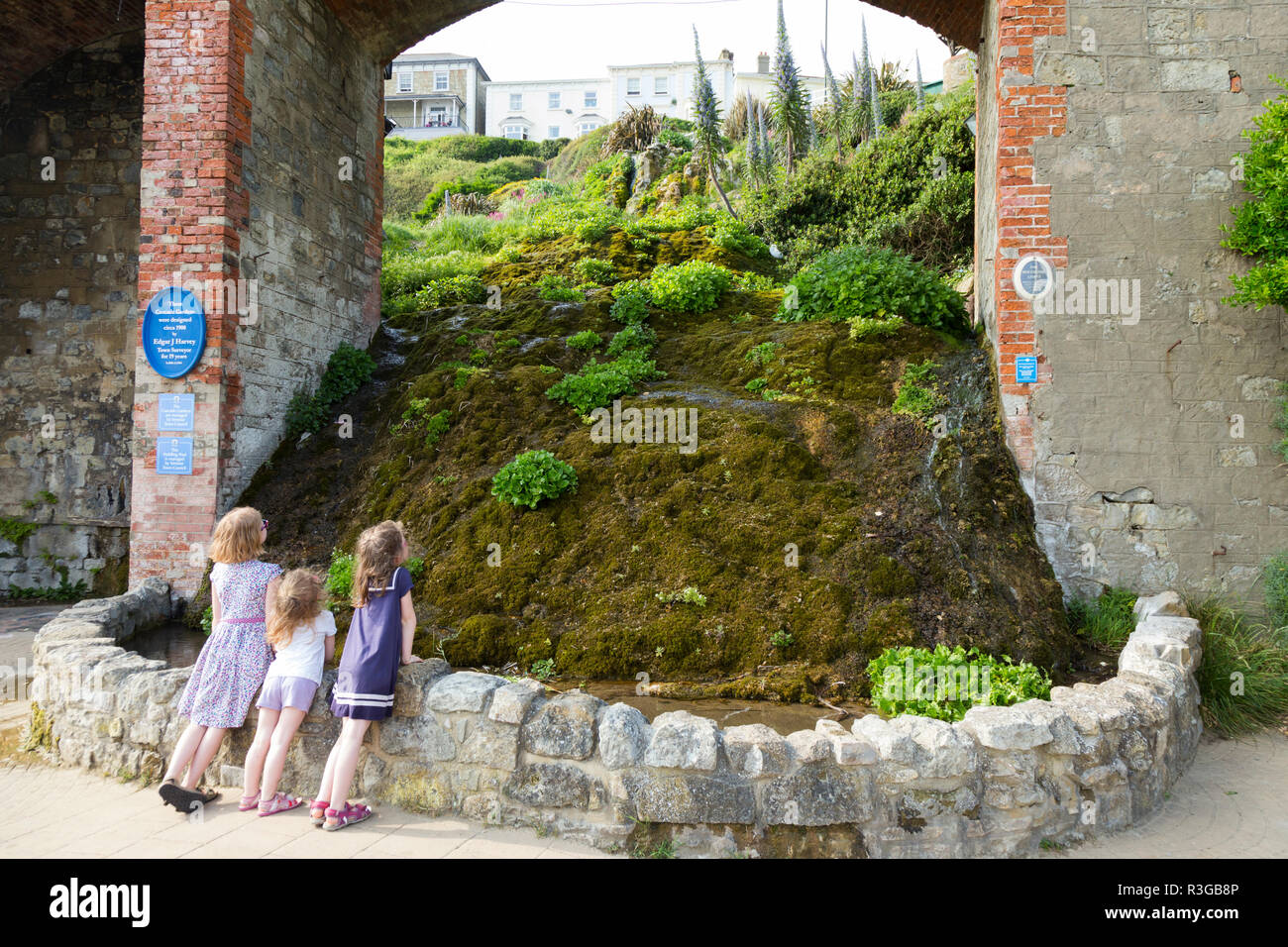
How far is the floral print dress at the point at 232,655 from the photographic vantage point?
154 inches

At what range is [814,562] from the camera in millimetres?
6082

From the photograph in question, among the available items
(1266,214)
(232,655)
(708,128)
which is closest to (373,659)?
(232,655)

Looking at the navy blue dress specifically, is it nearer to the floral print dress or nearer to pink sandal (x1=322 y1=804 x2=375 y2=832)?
pink sandal (x1=322 y1=804 x2=375 y2=832)

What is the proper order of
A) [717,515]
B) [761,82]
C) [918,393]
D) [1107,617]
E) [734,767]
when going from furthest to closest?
1. [761,82]
2. [918,393]
3. [717,515]
4. [1107,617]
5. [734,767]

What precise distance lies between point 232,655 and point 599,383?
4886 millimetres

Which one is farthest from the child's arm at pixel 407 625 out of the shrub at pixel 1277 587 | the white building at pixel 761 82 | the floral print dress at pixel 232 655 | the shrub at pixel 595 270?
the white building at pixel 761 82

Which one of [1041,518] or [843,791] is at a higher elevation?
[1041,518]

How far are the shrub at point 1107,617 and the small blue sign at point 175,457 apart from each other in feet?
26.9

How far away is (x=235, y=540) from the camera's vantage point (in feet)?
13.5

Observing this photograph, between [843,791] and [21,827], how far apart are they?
12.6 ft

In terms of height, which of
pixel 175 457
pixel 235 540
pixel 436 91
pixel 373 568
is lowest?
pixel 373 568

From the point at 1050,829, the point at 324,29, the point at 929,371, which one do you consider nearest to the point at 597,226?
the point at 324,29

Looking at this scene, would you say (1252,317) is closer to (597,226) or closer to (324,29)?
(597,226)

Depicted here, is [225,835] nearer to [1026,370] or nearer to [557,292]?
[1026,370]
